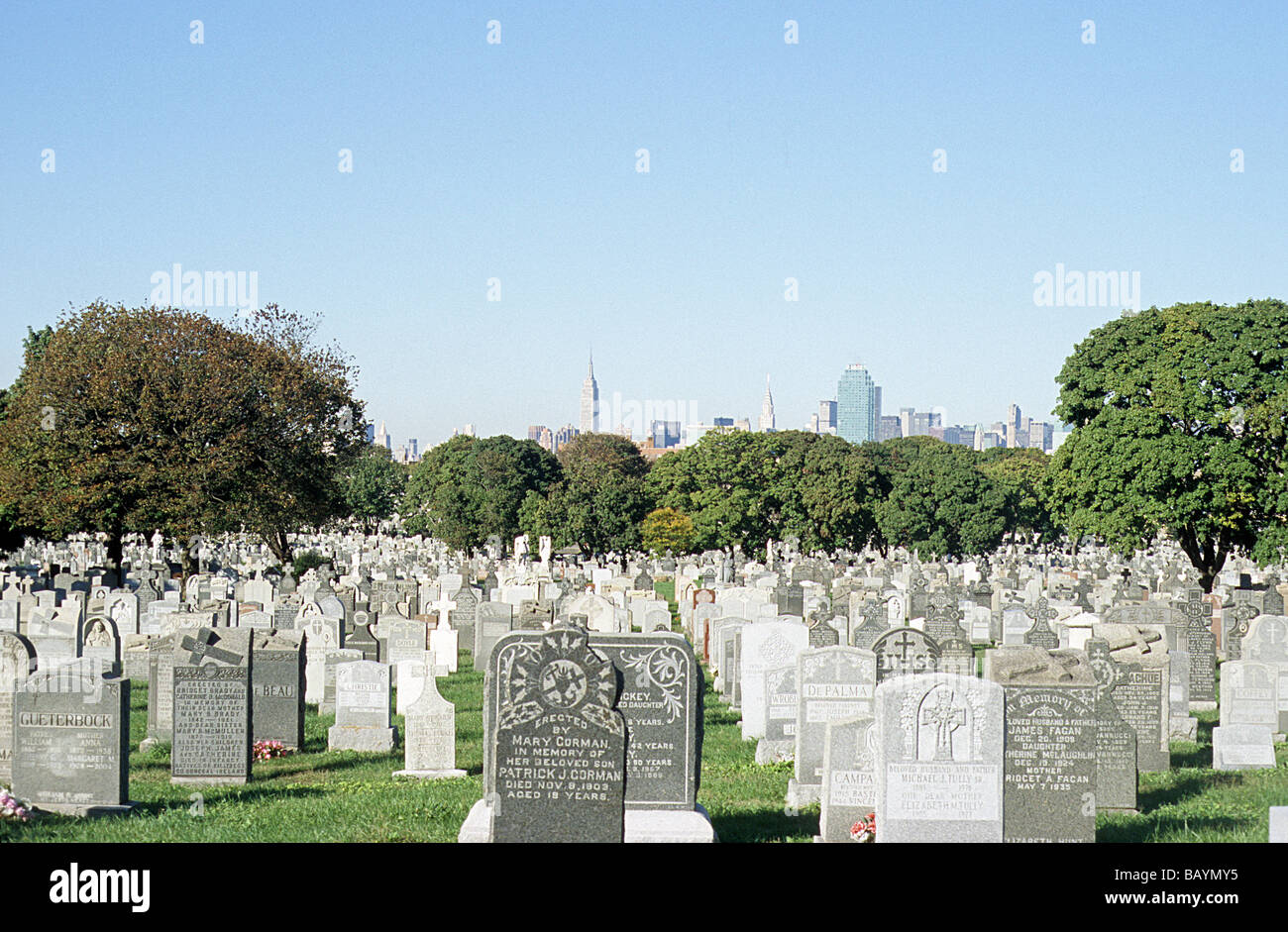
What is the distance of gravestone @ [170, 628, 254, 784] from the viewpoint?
11867 millimetres

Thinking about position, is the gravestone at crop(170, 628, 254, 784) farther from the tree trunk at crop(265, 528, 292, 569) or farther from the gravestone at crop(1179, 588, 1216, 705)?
the tree trunk at crop(265, 528, 292, 569)

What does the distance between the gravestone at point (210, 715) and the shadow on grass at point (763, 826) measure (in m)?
4.85

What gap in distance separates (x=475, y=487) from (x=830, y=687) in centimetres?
5227

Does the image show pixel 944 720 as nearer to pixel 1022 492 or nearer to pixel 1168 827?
pixel 1168 827

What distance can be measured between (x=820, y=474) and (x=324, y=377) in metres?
27.2

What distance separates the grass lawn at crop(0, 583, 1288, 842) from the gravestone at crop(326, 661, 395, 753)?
271 mm

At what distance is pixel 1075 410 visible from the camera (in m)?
33.0

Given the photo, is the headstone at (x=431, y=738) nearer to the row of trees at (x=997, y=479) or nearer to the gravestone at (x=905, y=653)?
the gravestone at (x=905, y=653)

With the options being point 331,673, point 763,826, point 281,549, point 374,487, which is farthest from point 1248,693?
point 374,487

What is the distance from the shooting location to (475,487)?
62781mm

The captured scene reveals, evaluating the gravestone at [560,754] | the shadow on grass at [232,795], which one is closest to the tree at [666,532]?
the shadow on grass at [232,795]

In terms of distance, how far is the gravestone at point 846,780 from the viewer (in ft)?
31.5
